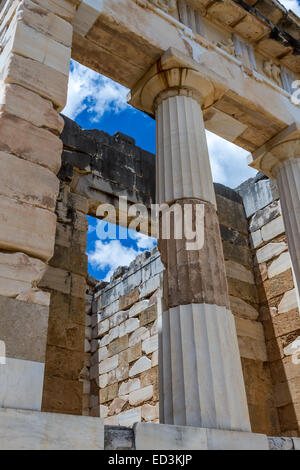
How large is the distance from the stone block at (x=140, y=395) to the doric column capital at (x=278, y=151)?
5.30m

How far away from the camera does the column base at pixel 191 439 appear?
383 centimetres

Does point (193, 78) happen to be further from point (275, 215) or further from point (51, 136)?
point (275, 215)

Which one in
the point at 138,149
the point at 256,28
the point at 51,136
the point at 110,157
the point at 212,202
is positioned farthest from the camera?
the point at 138,149

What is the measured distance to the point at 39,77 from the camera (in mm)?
5203

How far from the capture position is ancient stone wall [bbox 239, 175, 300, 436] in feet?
30.8

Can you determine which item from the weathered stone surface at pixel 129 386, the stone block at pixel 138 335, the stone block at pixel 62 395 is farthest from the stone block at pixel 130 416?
the stone block at pixel 62 395

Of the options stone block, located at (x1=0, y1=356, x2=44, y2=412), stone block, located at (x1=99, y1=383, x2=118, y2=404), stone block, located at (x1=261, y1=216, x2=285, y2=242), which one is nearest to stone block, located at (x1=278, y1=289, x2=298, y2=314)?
stone block, located at (x1=261, y1=216, x2=285, y2=242)

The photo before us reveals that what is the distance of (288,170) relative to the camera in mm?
8516

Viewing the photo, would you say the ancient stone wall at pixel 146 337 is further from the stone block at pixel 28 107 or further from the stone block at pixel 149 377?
the stone block at pixel 28 107

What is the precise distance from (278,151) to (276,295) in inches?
132

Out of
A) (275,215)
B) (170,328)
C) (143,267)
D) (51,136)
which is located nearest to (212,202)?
(170,328)

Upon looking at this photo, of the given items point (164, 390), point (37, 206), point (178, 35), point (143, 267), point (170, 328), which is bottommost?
point (164, 390)

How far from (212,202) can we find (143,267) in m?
5.99

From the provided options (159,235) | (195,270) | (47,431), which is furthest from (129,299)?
(47,431)
